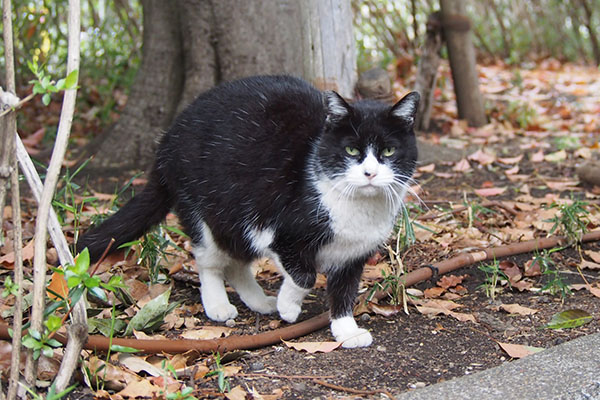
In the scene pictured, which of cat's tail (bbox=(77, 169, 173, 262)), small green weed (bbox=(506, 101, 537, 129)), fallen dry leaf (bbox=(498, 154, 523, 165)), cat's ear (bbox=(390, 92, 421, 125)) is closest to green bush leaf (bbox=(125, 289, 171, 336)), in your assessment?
cat's tail (bbox=(77, 169, 173, 262))

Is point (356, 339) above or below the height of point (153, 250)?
below

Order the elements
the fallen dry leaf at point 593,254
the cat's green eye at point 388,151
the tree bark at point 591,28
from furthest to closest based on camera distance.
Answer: the tree bark at point 591,28
the fallen dry leaf at point 593,254
the cat's green eye at point 388,151

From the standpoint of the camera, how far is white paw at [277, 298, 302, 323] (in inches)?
111

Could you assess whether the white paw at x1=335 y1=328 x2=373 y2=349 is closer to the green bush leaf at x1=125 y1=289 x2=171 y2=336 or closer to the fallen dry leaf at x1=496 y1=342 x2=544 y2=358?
the fallen dry leaf at x1=496 y1=342 x2=544 y2=358

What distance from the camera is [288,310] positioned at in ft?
9.29

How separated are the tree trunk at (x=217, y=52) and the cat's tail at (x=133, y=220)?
43.1 inches

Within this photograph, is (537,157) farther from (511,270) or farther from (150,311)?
(150,311)

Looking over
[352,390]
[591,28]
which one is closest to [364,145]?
[352,390]

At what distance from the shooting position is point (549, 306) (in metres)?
3.04

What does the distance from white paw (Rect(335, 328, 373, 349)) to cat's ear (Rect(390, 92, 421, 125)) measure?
0.78m

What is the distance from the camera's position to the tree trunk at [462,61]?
6148 mm

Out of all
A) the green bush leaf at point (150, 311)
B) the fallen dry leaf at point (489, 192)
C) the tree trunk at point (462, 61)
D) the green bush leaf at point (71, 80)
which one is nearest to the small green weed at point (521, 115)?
the tree trunk at point (462, 61)

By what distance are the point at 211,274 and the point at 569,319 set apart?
1.40 m

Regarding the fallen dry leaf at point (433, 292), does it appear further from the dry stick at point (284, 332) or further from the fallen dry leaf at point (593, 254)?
the fallen dry leaf at point (593, 254)
